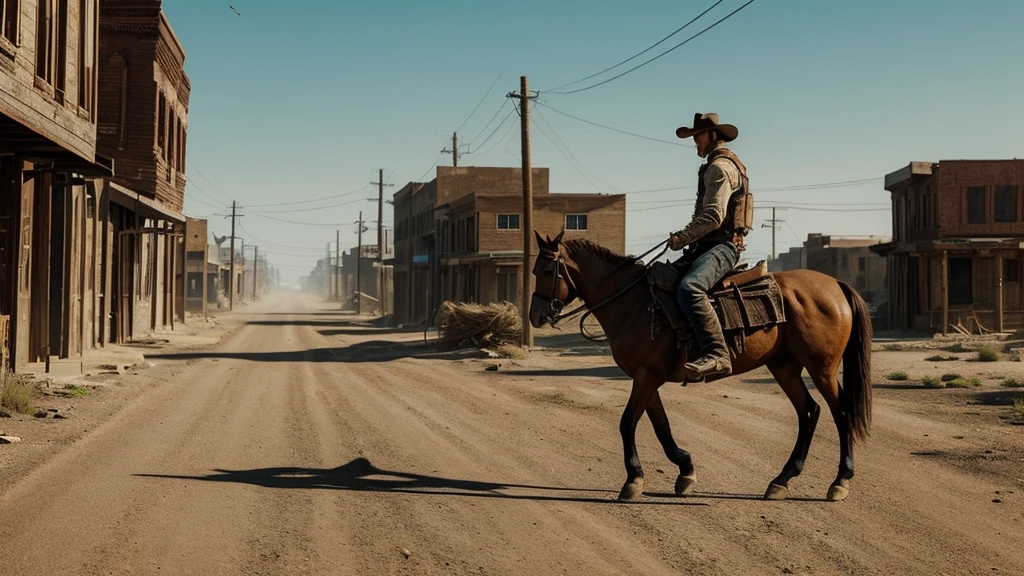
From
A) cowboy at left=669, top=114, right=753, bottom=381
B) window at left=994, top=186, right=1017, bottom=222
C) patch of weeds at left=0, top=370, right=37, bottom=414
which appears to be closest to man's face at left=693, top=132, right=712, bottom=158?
cowboy at left=669, top=114, right=753, bottom=381

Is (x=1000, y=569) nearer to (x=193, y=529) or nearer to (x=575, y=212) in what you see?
(x=193, y=529)

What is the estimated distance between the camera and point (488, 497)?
744cm

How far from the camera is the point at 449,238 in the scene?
4816 cm

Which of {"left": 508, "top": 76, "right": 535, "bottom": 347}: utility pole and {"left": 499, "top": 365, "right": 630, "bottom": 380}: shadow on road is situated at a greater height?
{"left": 508, "top": 76, "right": 535, "bottom": 347}: utility pole

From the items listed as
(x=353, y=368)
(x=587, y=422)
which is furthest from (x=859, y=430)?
(x=353, y=368)

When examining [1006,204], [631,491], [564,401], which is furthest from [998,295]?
[631,491]

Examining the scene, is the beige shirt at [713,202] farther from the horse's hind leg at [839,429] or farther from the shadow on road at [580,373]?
the shadow on road at [580,373]

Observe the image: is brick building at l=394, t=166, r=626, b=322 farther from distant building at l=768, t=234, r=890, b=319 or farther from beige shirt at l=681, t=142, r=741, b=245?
beige shirt at l=681, t=142, r=741, b=245

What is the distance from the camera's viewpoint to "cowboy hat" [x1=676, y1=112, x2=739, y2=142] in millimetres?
7941

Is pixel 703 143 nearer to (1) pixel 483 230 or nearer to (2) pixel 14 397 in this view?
(2) pixel 14 397

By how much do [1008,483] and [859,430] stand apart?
1.43m

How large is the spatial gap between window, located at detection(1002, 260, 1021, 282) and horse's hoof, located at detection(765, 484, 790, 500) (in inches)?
1214

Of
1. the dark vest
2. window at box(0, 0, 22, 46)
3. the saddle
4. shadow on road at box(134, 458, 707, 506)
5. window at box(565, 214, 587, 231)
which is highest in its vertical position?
window at box(0, 0, 22, 46)

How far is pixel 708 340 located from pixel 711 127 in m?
1.92
